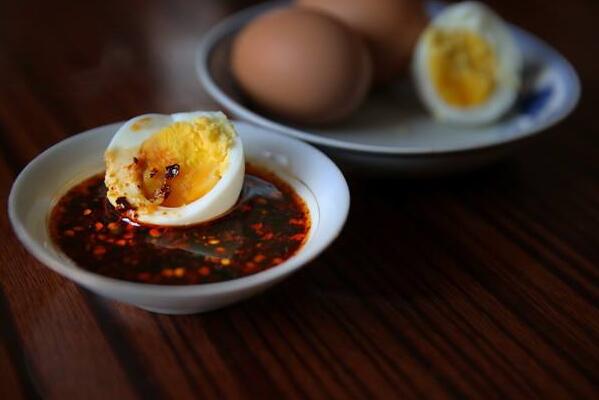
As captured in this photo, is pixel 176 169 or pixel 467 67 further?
pixel 467 67

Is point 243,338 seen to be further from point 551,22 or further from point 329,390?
point 551,22

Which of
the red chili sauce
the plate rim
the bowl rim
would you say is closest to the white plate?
the bowl rim

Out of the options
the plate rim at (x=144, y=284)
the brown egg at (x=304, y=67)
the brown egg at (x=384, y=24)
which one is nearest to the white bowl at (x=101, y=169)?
the plate rim at (x=144, y=284)

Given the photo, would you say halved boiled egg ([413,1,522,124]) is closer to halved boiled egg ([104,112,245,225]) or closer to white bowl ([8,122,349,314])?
white bowl ([8,122,349,314])

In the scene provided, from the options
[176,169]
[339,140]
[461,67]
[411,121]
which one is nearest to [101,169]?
[176,169]

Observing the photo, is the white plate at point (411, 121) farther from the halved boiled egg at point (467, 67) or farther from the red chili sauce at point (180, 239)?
the red chili sauce at point (180, 239)

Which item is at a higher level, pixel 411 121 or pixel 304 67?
pixel 304 67

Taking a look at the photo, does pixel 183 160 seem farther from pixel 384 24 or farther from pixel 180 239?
pixel 384 24
